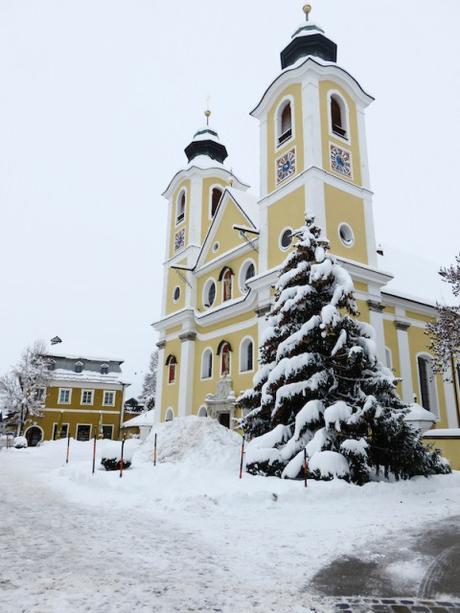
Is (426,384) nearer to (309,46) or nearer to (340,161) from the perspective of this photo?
(340,161)

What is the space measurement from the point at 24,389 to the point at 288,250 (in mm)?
34482

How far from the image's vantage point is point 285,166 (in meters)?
23.6

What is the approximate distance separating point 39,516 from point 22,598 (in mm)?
4417

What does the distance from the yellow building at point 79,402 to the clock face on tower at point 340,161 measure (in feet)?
119

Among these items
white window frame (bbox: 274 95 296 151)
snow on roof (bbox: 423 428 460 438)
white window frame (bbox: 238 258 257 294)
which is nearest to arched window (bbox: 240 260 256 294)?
white window frame (bbox: 238 258 257 294)

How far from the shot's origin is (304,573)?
5270mm

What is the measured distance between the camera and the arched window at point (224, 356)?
24844 mm

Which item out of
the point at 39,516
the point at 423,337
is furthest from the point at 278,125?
the point at 39,516

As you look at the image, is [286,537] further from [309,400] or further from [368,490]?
[309,400]

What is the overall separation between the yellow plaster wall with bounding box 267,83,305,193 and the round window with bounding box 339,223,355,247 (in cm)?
329

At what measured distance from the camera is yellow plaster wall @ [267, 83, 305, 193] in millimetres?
22844

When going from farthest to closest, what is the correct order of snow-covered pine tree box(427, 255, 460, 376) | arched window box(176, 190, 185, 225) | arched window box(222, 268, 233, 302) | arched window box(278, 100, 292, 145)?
arched window box(176, 190, 185, 225) < arched window box(222, 268, 233, 302) < arched window box(278, 100, 292, 145) < snow-covered pine tree box(427, 255, 460, 376)

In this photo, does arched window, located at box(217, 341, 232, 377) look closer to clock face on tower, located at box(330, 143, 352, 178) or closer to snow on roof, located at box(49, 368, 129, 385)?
clock face on tower, located at box(330, 143, 352, 178)

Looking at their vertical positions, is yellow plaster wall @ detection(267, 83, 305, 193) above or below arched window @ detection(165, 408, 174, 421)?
above
